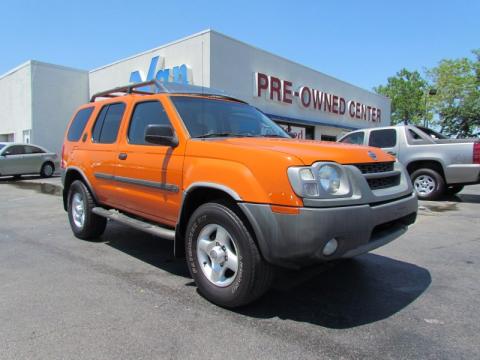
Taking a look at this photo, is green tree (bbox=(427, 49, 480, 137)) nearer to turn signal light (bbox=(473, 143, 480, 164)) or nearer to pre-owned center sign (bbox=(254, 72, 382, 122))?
pre-owned center sign (bbox=(254, 72, 382, 122))

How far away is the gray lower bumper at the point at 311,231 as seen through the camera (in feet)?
9.37

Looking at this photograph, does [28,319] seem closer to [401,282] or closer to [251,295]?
[251,295]

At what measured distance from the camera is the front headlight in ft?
9.53

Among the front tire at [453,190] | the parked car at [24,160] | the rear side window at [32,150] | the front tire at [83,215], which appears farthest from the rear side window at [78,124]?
the rear side window at [32,150]

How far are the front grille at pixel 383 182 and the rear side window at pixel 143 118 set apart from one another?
2158 millimetres

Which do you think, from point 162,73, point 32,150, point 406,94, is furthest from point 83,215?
point 406,94

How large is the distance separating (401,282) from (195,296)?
2066 millimetres

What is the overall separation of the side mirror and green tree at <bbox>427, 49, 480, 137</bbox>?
44.0 metres

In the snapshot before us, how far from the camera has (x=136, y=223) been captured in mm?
4449

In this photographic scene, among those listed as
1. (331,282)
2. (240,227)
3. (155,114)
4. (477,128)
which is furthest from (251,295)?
(477,128)

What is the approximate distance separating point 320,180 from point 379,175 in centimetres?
77

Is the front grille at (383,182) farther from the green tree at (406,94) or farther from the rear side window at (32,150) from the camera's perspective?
the green tree at (406,94)

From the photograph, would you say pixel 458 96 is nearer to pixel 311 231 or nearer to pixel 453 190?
→ pixel 453 190

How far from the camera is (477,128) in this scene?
142 ft
